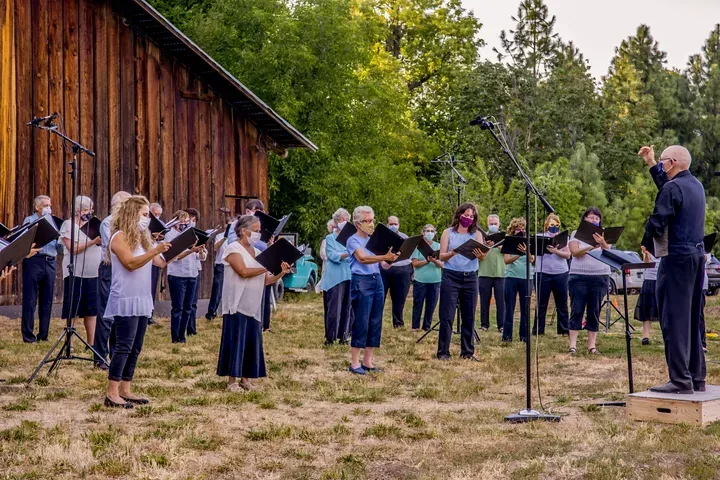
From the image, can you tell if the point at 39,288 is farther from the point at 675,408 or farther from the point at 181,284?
the point at 675,408

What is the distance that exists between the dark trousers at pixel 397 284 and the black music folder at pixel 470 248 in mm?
5578

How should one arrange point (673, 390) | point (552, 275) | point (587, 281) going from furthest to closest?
point (552, 275) < point (587, 281) < point (673, 390)

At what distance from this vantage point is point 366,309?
12.2 m

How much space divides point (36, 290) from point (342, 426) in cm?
789

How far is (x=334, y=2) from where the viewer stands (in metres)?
32.8

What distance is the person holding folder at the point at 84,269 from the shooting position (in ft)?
40.2

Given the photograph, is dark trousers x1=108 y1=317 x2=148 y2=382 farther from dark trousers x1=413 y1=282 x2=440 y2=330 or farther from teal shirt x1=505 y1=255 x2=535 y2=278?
dark trousers x1=413 y1=282 x2=440 y2=330

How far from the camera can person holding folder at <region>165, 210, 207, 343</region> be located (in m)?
15.3

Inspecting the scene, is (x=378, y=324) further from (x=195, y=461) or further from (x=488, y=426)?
(x=195, y=461)

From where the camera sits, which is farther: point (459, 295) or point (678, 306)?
point (459, 295)

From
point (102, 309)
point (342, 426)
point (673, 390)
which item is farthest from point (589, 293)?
point (102, 309)

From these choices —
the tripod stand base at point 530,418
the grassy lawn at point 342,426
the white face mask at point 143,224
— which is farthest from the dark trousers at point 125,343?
the tripod stand base at point 530,418

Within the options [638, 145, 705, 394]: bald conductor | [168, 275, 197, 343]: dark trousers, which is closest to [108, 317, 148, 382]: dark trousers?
[638, 145, 705, 394]: bald conductor

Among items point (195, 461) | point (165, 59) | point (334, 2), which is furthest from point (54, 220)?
point (334, 2)
